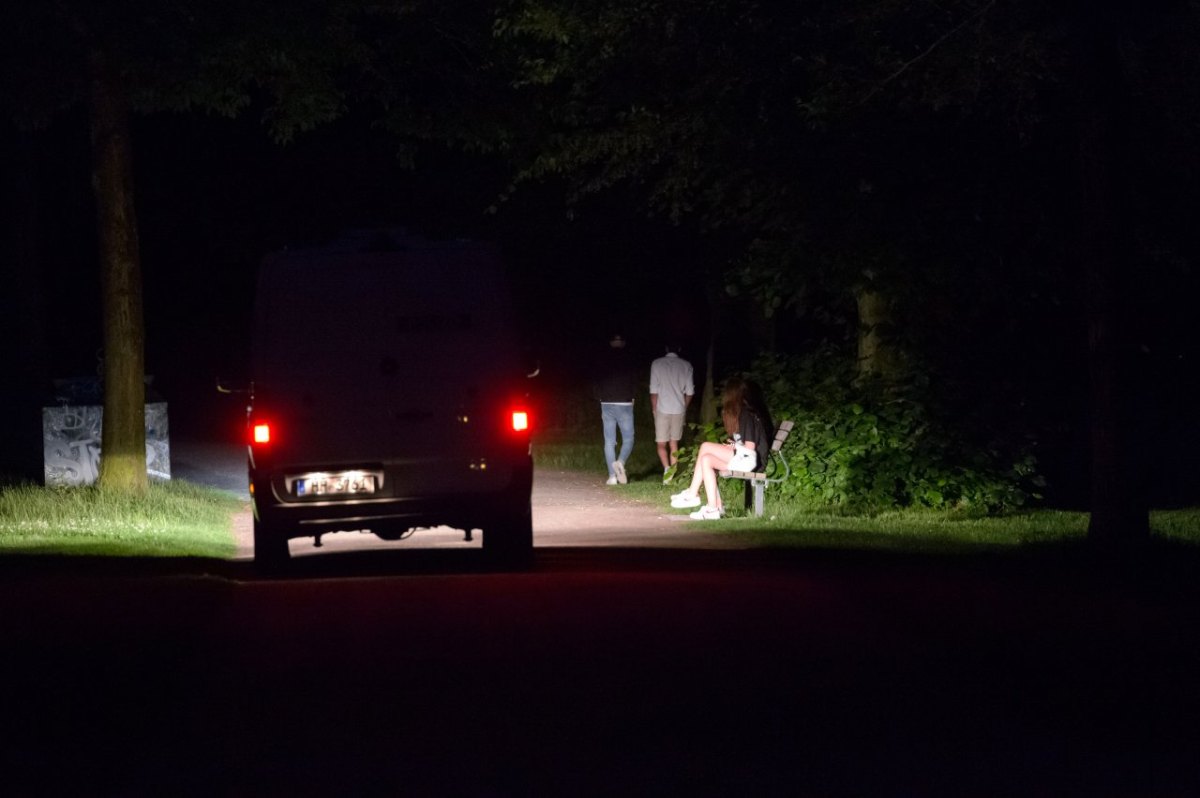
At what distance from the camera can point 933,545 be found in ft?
56.6

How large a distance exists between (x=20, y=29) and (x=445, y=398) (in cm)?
938

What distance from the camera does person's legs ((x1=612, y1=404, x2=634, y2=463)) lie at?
25.6 metres

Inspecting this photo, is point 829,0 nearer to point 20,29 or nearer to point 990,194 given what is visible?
point 990,194

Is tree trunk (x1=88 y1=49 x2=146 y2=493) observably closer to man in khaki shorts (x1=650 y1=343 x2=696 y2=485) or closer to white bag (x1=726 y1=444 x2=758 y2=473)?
man in khaki shorts (x1=650 y1=343 x2=696 y2=485)

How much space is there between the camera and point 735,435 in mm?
20281

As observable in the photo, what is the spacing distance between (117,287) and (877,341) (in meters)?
8.28

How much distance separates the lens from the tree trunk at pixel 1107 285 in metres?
15.4

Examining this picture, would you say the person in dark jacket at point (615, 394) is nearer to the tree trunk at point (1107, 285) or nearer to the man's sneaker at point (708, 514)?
the man's sneaker at point (708, 514)

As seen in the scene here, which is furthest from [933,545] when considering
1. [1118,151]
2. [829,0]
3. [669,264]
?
[669,264]

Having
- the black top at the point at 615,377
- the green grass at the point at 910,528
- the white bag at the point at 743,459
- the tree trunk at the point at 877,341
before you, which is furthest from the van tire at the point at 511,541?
the black top at the point at 615,377

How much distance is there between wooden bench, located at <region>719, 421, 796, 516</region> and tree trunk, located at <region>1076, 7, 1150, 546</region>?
14.7 feet

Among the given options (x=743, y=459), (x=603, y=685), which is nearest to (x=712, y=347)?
(x=743, y=459)

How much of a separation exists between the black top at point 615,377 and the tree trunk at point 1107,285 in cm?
1012

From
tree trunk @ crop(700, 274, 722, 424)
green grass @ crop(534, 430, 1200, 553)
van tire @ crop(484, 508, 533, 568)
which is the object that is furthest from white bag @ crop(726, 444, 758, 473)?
tree trunk @ crop(700, 274, 722, 424)
